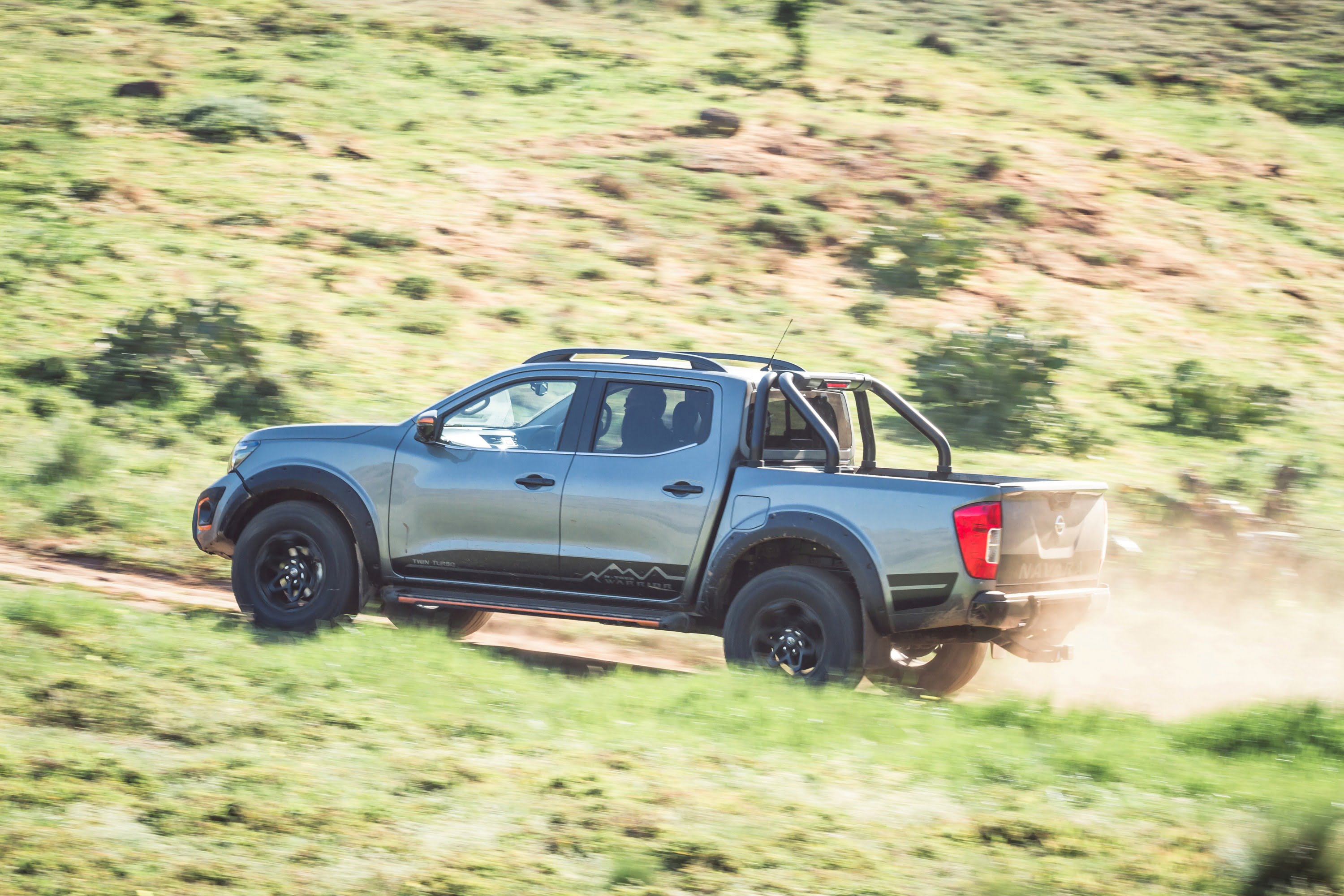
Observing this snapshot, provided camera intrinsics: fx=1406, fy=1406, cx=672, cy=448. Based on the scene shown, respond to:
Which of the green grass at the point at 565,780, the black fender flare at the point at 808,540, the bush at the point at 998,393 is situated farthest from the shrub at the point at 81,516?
the bush at the point at 998,393

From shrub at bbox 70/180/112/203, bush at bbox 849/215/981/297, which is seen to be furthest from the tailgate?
shrub at bbox 70/180/112/203

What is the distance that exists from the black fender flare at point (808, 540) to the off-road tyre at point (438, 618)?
176 centimetres

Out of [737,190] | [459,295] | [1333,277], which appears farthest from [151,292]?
[1333,277]

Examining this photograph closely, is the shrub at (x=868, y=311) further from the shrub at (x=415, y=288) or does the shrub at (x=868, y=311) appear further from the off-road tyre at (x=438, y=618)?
the off-road tyre at (x=438, y=618)

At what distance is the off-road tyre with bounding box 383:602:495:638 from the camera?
28.2ft

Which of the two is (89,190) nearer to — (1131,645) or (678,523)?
(678,523)

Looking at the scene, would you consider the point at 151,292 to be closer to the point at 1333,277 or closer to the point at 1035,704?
the point at 1035,704

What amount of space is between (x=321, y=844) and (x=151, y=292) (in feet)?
48.4

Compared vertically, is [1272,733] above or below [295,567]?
below

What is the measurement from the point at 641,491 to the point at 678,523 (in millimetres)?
266

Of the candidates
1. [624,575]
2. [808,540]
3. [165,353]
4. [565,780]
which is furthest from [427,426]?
[165,353]

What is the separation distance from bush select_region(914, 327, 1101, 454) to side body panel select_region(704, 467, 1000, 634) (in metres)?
7.90

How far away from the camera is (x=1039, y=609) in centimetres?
685

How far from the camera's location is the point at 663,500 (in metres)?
7.31
